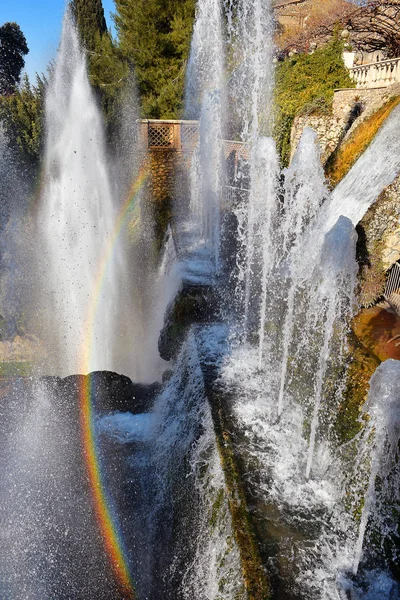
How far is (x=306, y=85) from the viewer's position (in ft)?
44.0

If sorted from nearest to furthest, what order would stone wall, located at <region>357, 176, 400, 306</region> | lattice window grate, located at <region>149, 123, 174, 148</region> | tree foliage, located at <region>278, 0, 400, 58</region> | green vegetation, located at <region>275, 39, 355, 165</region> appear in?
stone wall, located at <region>357, 176, 400, 306</region> → green vegetation, located at <region>275, 39, 355, 165</region> → lattice window grate, located at <region>149, 123, 174, 148</region> → tree foliage, located at <region>278, 0, 400, 58</region>

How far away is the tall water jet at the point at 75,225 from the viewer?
10.3 metres

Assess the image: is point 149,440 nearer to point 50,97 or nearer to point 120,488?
point 120,488

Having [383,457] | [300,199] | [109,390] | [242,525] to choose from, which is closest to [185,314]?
[109,390]

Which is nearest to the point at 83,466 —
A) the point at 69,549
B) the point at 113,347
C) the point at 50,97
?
the point at 69,549

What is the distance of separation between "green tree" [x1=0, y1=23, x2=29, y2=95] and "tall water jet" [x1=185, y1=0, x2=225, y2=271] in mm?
21438

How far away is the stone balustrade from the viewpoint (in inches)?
404

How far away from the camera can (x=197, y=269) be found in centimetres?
884

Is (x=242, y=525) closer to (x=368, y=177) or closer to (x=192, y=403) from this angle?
(x=192, y=403)

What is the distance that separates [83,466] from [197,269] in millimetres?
4529

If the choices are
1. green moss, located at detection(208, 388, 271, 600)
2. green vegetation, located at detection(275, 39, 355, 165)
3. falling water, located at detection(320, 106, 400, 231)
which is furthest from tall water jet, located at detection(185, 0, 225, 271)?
green moss, located at detection(208, 388, 271, 600)

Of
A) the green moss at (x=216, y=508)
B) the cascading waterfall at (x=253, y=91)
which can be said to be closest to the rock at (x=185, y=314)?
the cascading waterfall at (x=253, y=91)

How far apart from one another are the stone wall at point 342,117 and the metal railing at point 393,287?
569 centimetres

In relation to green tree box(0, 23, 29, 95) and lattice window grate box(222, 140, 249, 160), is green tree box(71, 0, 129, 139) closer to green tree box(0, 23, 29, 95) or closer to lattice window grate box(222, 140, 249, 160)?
lattice window grate box(222, 140, 249, 160)
